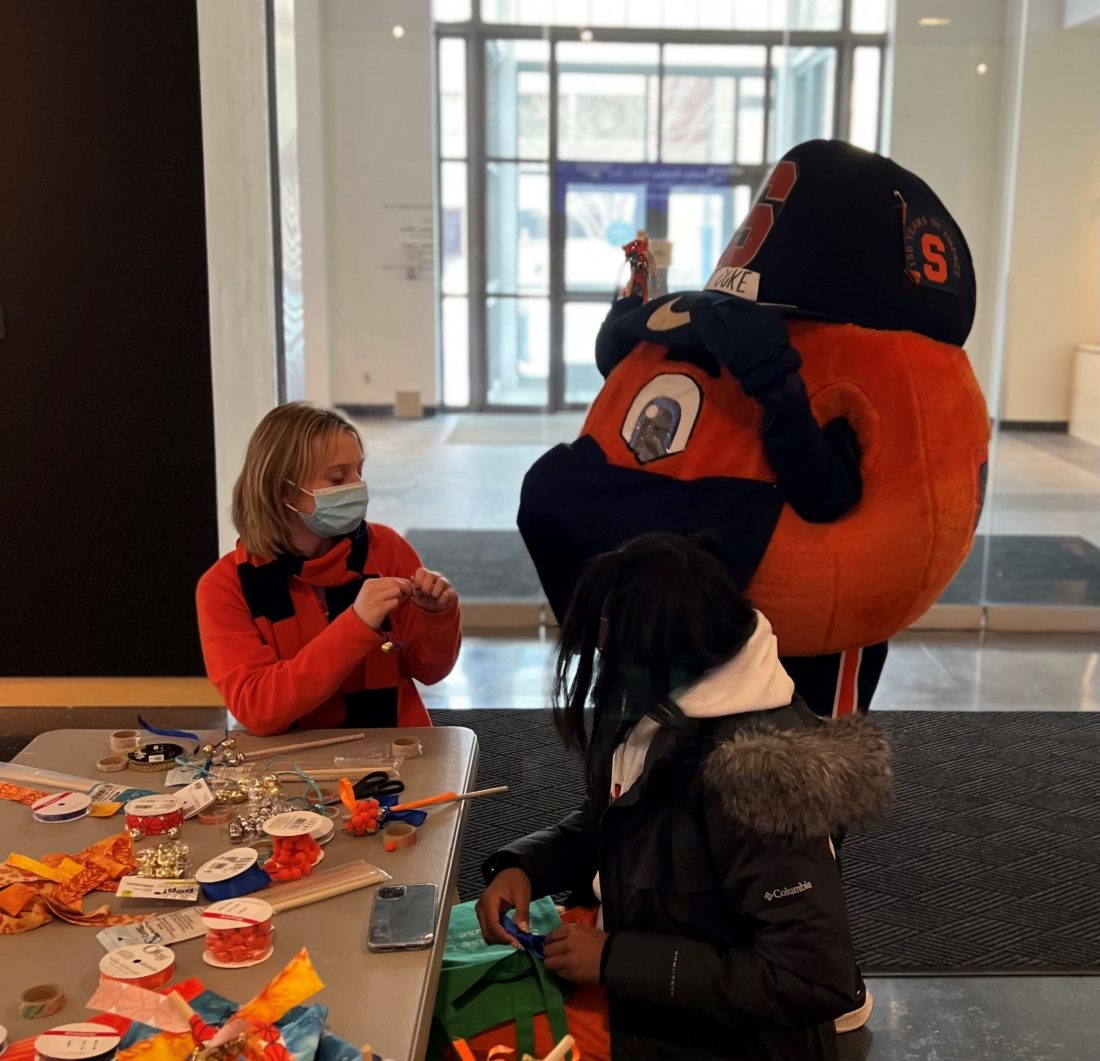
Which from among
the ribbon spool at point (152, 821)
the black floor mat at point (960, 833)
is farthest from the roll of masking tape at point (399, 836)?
the black floor mat at point (960, 833)

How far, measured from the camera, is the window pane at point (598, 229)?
468 centimetres

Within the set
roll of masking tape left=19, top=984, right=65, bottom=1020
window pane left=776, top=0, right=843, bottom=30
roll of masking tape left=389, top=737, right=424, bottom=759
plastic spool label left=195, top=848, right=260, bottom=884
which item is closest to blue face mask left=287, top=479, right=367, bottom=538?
roll of masking tape left=389, top=737, right=424, bottom=759

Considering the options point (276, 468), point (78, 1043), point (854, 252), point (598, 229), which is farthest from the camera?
point (598, 229)

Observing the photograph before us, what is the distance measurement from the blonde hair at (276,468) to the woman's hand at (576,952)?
34.2 inches

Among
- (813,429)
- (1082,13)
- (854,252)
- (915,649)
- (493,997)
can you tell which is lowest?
(915,649)

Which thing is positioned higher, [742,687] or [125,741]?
[742,687]

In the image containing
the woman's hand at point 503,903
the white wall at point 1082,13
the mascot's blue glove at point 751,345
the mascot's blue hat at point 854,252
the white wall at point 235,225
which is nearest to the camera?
the woman's hand at point 503,903

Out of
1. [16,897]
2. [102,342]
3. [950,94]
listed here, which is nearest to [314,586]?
[16,897]

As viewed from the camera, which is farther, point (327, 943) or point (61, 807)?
point (61, 807)

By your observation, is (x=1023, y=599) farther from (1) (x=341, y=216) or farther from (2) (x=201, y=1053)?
(2) (x=201, y=1053)

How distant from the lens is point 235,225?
3.80m

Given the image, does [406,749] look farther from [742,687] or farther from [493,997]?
[742,687]

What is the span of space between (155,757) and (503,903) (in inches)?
21.3

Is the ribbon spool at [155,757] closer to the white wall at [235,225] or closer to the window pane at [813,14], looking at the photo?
the white wall at [235,225]
